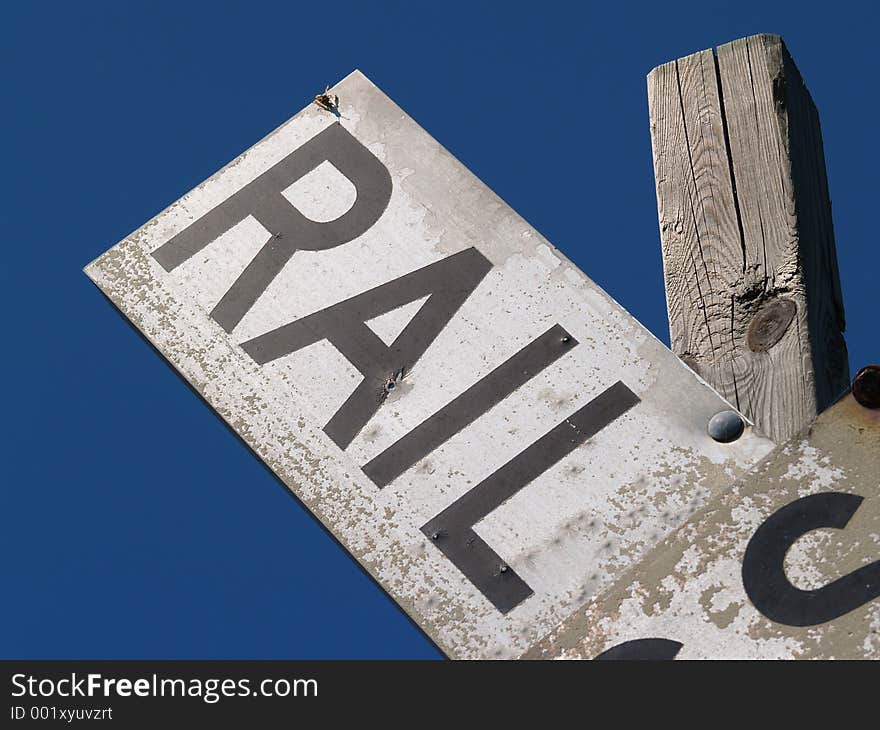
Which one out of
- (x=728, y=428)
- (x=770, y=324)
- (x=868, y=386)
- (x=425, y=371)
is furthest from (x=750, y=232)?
(x=425, y=371)

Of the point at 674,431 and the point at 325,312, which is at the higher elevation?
the point at 325,312

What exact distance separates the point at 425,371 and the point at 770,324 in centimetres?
63

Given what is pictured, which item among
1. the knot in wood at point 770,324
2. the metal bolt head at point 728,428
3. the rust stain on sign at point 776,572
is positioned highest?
the knot in wood at point 770,324

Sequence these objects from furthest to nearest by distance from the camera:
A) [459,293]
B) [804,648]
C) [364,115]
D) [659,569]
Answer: [364,115]
[459,293]
[659,569]
[804,648]

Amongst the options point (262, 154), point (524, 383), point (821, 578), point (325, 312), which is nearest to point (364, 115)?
point (262, 154)

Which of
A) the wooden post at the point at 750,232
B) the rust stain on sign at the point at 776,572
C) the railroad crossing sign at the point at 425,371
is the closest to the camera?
the rust stain on sign at the point at 776,572

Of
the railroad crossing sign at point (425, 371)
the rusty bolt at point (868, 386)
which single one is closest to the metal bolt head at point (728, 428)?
the railroad crossing sign at point (425, 371)

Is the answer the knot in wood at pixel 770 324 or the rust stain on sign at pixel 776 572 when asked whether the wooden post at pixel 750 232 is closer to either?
the knot in wood at pixel 770 324

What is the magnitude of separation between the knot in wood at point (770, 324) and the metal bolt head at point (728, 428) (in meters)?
0.21

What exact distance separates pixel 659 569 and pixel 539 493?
0.27 metres

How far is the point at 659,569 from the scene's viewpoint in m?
2.07

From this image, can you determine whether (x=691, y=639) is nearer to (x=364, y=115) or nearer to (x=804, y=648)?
(x=804, y=648)

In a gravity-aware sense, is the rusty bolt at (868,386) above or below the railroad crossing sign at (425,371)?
below

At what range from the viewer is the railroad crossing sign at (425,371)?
86.0 inches
